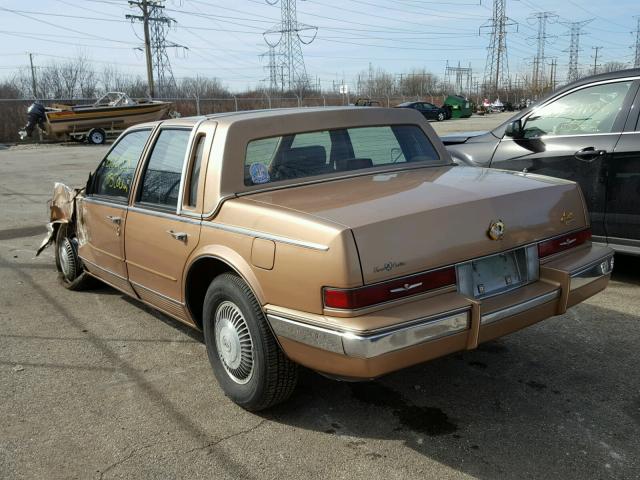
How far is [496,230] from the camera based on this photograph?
9.68 feet

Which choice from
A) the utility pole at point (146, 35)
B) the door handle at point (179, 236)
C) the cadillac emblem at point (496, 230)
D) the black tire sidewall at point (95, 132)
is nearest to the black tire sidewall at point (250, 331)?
the door handle at point (179, 236)

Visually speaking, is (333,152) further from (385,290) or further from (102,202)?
(102,202)

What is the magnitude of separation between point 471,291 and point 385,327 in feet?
1.96

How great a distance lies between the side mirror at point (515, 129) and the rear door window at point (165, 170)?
→ 3.50 meters

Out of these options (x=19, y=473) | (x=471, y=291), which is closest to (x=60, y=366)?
(x=19, y=473)

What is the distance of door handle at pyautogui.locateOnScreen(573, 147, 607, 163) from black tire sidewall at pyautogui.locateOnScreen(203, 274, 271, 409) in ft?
11.8

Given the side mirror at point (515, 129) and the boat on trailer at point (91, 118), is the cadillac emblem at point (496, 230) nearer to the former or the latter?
the side mirror at point (515, 129)

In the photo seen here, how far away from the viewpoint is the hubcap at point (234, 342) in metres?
3.21

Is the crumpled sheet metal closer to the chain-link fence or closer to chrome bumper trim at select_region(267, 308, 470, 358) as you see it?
chrome bumper trim at select_region(267, 308, 470, 358)

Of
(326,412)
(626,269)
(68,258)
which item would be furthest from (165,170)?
(626,269)

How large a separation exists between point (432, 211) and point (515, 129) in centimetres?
348

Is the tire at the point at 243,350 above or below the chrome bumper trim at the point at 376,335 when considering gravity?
below

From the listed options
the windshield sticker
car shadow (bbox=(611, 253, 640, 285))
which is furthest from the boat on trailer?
the windshield sticker

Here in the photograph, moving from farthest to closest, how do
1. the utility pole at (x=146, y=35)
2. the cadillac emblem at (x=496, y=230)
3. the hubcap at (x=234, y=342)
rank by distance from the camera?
the utility pole at (x=146, y=35), the hubcap at (x=234, y=342), the cadillac emblem at (x=496, y=230)
